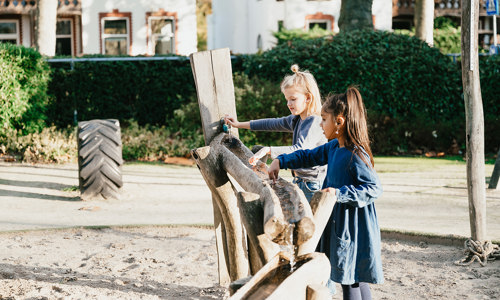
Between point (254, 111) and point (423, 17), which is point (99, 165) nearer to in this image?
point (254, 111)

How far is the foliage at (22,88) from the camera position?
1066 centimetres

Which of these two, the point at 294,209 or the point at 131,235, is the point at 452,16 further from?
the point at 294,209

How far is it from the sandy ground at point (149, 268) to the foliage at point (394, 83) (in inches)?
270

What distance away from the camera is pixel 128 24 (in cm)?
2358

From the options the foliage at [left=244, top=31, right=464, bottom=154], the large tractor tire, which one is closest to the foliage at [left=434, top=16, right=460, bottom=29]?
the foliage at [left=244, top=31, right=464, bottom=154]

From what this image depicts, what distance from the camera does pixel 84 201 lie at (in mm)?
7621

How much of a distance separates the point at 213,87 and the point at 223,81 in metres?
0.08

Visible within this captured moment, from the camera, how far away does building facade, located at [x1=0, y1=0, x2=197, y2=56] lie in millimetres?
23203

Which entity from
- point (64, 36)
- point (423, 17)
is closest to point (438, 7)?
point (423, 17)

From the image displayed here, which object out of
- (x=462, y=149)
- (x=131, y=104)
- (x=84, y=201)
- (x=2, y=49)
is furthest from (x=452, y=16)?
(x=84, y=201)

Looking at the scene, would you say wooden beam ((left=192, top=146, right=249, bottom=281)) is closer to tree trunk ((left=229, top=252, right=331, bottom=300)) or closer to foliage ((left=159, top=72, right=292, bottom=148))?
tree trunk ((left=229, top=252, right=331, bottom=300))

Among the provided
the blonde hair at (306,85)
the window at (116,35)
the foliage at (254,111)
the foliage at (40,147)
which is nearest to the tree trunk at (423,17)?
the foliage at (254,111)

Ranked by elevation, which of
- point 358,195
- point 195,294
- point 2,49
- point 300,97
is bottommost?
point 195,294

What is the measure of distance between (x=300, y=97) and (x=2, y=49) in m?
8.12
